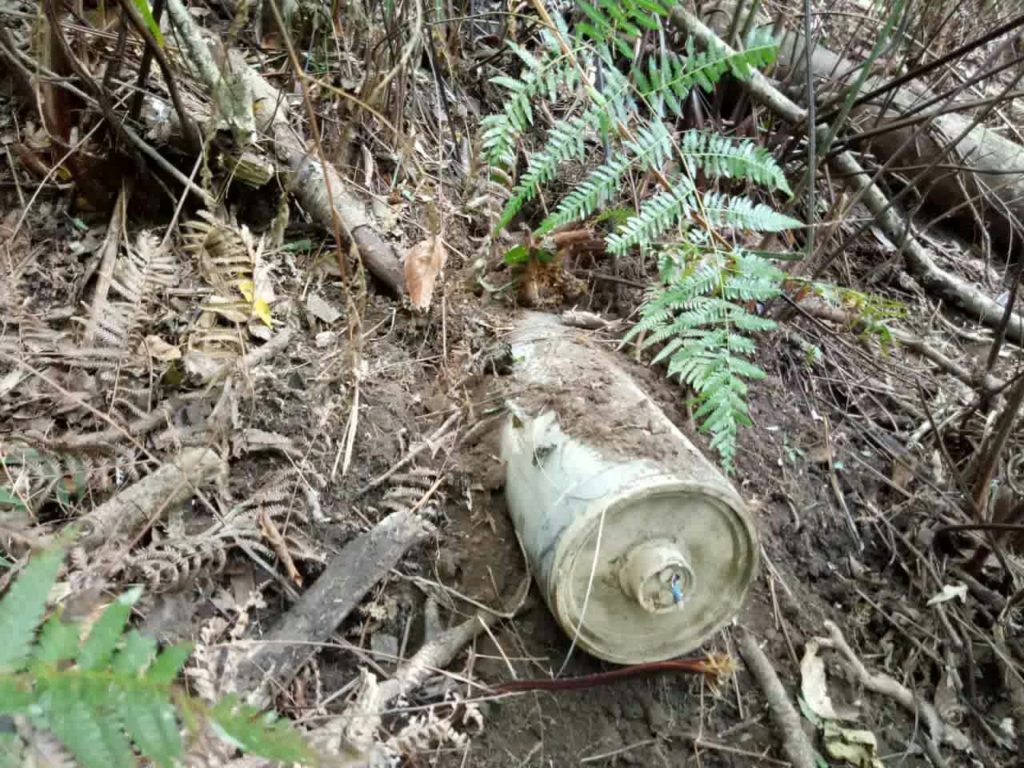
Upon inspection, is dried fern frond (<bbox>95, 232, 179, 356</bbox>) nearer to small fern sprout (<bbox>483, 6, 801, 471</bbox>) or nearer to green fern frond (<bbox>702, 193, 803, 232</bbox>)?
small fern sprout (<bbox>483, 6, 801, 471</bbox>)

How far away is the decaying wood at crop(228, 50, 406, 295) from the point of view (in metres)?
2.17

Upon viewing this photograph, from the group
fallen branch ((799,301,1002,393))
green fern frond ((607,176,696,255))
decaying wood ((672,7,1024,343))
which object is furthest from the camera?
decaying wood ((672,7,1024,343))

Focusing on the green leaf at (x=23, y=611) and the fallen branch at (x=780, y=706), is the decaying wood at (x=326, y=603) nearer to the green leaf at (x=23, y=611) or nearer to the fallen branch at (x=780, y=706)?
the green leaf at (x=23, y=611)

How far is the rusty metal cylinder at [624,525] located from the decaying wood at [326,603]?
284mm

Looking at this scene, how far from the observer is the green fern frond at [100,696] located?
751mm

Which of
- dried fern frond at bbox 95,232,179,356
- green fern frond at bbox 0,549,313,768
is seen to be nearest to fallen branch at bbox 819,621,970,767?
green fern frond at bbox 0,549,313,768

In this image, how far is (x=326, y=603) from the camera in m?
1.60

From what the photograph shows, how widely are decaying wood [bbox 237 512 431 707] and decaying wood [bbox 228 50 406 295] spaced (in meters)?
0.74

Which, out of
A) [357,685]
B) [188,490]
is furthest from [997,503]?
[188,490]

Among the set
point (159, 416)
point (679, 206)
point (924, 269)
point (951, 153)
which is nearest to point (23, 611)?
point (159, 416)

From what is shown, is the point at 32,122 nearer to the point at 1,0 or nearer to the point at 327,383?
the point at 1,0

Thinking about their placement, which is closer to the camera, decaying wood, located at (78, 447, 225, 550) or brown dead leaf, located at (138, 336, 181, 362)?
decaying wood, located at (78, 447, 225, 550)

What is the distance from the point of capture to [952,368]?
102 inches

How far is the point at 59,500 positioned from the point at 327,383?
646 millimetres
